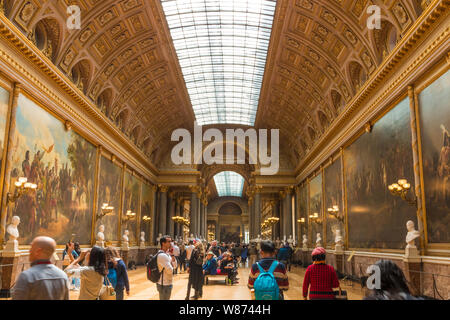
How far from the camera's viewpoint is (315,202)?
3041cm

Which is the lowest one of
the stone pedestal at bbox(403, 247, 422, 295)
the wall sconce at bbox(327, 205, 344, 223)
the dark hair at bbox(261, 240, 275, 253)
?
the stone pedestal at bbox(403, 247, 422, 295)

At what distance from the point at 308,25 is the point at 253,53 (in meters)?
7.57

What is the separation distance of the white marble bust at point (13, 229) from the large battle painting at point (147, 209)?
20.4 m

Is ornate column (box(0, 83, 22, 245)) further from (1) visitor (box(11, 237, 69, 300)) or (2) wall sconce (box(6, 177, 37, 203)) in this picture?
(1) visitor (box(11, 237, 69, 300))

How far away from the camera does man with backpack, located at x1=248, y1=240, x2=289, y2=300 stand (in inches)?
218

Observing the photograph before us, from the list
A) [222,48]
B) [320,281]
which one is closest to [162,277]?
[320,281]

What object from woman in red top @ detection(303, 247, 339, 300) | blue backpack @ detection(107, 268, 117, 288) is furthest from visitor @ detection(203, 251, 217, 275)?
woman in red top @ detection(303, 247, 339, 300)

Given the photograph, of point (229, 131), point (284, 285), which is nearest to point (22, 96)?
point (284, 285)

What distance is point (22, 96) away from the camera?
48.3 feet

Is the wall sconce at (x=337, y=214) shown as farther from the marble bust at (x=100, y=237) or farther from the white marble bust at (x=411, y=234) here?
the marble bust at (x=100, y=237)

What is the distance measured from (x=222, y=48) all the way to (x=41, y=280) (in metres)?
25.2

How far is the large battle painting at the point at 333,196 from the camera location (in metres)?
23.4

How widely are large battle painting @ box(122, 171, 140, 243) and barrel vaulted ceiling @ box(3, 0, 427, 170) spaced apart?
3165 millimetres
